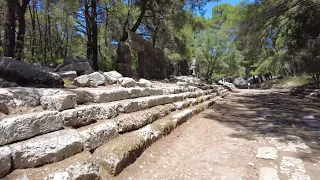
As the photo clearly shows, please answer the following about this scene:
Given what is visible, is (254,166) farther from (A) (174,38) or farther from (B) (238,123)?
(A) (174,38)

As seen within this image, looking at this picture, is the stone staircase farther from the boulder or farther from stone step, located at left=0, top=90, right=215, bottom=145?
the boulder

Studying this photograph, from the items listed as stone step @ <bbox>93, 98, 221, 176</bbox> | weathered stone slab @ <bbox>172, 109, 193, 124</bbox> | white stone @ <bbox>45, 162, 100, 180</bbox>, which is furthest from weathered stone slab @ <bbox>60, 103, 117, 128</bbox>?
weathered stone slab @ <bbox>172, 109, 193, 124</bbox>

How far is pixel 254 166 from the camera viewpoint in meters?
3.18

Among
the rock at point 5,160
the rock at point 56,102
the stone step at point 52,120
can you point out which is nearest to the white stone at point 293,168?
the stone step at point 52,120

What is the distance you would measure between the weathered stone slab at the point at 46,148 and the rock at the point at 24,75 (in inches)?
64.4

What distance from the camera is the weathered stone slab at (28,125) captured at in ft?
6.31

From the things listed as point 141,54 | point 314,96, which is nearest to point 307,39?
point 314,96

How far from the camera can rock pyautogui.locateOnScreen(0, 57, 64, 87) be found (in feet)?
11.7

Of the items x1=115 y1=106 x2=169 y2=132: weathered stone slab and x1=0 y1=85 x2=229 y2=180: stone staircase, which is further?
x1=115 y1=106 x2=169 y2=132: weathered stone slab

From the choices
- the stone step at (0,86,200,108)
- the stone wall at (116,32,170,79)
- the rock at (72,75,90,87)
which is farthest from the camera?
the stone wall at (116,32,170,79)

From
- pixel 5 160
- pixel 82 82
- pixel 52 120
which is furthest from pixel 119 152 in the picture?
pixel 82 82

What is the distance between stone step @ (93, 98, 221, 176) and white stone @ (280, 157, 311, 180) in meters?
1.85

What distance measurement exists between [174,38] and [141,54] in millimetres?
6159

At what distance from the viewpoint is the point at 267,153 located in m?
3.66
